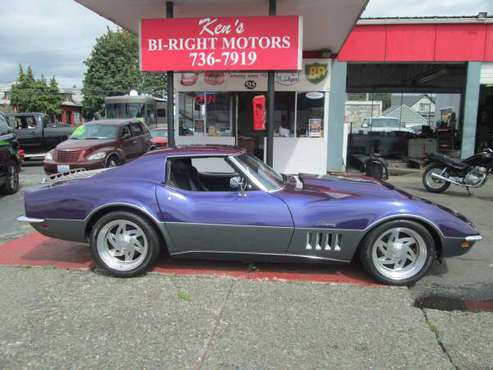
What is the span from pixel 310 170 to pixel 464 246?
25.0ft

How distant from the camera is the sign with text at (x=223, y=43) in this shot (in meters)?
7.29

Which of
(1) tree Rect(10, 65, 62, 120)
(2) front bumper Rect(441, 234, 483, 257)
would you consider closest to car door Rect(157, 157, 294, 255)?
(2) front bumper Rect(441, 234, 483, 257)

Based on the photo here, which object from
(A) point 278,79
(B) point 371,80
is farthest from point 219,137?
(B) point 371,80

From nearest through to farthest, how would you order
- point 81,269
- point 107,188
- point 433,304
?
point 433,304
point 107,188
point 81,269

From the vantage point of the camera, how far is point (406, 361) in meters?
2.99

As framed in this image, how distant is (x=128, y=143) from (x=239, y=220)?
30.2ft

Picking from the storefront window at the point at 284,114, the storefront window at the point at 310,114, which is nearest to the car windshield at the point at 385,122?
the storefront window at the point at 310,114

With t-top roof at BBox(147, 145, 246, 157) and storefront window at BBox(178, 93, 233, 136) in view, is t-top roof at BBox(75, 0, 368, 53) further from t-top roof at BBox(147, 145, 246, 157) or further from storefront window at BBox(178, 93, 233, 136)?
t-top roof at BBox(147, 145, 246, 157)

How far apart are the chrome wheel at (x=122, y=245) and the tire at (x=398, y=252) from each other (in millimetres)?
2229

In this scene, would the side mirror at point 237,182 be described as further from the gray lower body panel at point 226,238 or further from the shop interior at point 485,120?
the shop interior at point 485,120

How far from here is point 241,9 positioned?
824cm

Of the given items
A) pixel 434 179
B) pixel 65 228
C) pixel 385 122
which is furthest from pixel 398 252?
pixel 385 122

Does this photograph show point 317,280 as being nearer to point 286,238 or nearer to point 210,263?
point 286,238

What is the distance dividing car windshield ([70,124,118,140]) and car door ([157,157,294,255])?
28.4 ft
